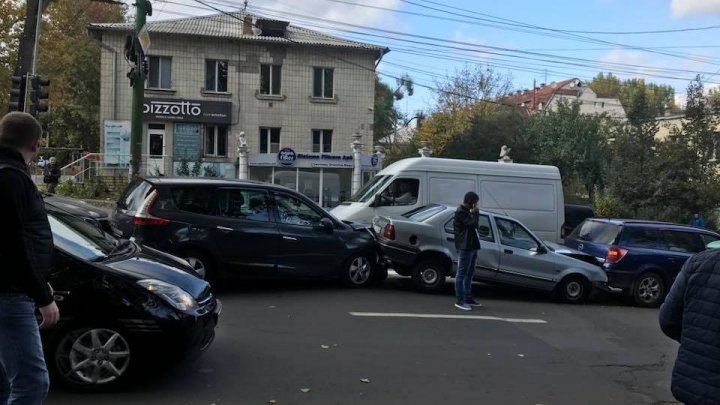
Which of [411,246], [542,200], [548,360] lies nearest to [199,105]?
[542,200]

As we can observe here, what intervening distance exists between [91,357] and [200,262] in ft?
13.5

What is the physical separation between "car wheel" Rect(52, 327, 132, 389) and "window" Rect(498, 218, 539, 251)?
7150 mm

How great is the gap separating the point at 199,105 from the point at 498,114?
61.9 feet

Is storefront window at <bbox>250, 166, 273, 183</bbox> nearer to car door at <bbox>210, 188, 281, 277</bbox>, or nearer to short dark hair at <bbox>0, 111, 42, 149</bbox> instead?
car door at <bbox>210, 188, 281, 277</bbox>

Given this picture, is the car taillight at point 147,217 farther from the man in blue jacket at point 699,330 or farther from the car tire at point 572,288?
the man in blue jacket at point 699,330

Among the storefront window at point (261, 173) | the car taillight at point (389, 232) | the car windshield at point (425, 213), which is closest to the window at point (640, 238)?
the car windshield at point (425, 213)

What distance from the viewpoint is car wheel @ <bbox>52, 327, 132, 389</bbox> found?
4906 millimetres

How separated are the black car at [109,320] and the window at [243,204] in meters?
4.06

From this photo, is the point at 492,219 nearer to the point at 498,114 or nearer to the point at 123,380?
the point at 123,380

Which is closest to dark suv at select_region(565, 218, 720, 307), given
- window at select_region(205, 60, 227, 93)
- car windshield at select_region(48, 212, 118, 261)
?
car windshield at select_region(48, 212, 118, 261)

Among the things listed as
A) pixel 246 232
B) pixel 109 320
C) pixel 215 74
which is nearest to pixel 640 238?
pixel 246 232

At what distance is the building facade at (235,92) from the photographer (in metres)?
28.6

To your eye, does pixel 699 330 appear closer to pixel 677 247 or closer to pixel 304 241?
pixel 304 241

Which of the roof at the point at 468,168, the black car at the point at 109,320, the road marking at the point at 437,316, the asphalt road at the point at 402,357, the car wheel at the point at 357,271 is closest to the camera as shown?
the black car at the point at 109,320
